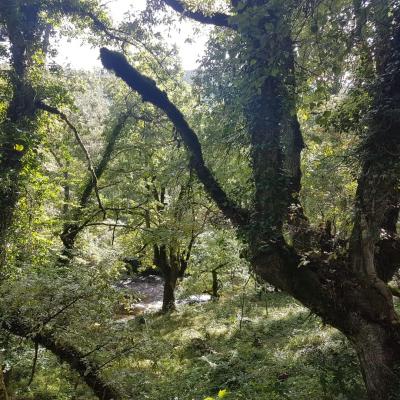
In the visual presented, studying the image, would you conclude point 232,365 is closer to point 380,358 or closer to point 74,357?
point 74,357

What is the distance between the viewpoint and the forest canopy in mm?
4684

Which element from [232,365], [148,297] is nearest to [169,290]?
[148,297]

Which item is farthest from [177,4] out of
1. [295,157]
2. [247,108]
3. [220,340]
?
[220,340]

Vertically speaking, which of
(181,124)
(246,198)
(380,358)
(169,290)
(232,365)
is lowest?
(232,365)

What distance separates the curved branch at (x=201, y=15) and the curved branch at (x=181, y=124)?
177cm

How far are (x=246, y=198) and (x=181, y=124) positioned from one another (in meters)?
1.75

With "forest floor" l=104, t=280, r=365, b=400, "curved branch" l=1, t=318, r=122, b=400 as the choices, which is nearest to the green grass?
"forest floor" l=104, t=280, r=365, b=400

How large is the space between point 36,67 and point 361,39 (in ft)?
25.0

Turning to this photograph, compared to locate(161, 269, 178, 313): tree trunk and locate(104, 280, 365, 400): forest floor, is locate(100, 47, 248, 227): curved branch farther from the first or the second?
locate(161, 269, 178, 313): tree trunk

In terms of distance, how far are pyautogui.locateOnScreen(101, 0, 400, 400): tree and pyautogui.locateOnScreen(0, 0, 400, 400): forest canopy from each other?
2cm

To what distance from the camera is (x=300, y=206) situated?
5367 mm

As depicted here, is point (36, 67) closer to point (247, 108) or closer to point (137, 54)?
point (137, 54)

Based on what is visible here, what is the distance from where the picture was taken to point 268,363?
907cm

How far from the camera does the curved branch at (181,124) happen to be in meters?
6.06
